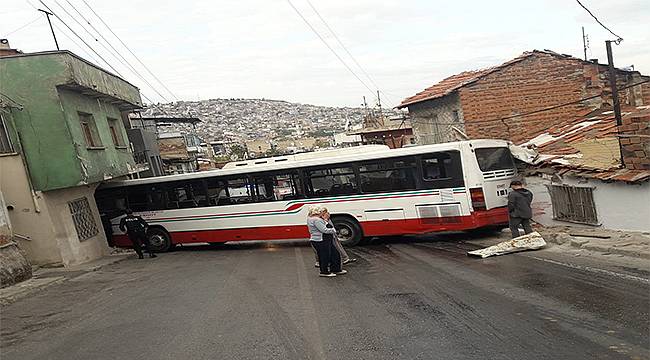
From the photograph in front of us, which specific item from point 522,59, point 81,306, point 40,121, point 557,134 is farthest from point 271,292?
point 522,59

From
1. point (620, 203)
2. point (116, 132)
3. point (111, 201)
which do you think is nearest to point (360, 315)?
point (620, 203)

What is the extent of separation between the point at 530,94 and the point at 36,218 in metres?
17.5

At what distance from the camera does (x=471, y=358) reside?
465 centimetres

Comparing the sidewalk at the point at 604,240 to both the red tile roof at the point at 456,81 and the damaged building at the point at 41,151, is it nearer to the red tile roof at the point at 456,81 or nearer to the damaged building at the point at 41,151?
the red tile roof at the point at 456,81

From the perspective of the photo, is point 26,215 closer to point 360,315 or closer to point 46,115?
point 46,115

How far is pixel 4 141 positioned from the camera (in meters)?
13.1

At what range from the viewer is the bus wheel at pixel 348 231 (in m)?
13.1

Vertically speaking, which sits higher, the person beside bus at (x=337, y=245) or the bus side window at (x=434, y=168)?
the bus side window at (x=434, y=168)

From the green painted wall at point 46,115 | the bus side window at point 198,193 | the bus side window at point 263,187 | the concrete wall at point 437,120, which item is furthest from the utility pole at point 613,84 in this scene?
the green painted wall at point 46,115

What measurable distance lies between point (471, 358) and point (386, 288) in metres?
3.23

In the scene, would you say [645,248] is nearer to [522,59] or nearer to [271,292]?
[271,292]

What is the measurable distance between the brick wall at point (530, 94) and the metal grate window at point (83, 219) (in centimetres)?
1392

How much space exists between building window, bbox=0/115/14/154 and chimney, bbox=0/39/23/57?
17.4ft

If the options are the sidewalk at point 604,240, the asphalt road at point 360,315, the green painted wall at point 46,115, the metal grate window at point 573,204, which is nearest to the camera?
the asphalt road at point 360,315
